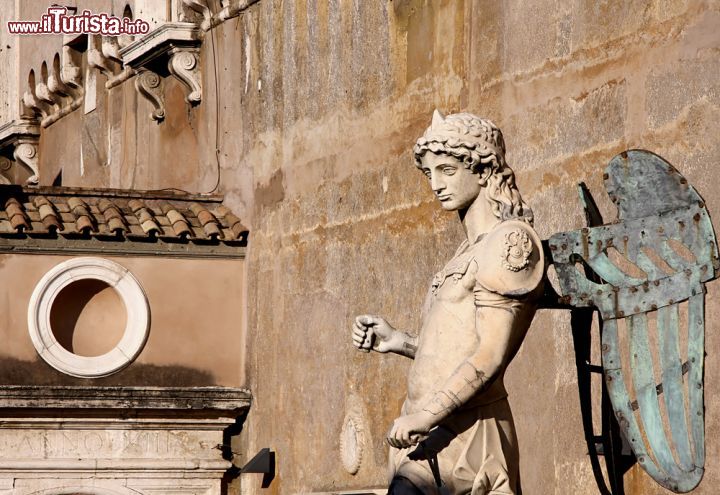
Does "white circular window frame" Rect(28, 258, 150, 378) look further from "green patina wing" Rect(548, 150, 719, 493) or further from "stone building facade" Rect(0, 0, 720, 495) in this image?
"green patina wing" Rect(548, 150, 719, 493)

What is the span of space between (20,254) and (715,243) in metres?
8.82

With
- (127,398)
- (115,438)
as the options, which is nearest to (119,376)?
(127,398)

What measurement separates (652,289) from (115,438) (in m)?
8.46

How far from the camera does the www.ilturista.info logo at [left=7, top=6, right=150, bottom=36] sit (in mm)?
17450

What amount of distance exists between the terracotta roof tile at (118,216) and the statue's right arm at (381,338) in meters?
7.89

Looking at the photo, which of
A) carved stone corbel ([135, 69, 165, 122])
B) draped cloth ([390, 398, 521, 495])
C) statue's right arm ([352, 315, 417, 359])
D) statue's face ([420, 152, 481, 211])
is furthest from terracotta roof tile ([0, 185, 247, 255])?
draped cloth ([390, 398, 521, 495])

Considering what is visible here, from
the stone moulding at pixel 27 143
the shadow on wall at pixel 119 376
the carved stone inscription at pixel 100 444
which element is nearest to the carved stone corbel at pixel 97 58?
the stone moulding at pixel 27 143

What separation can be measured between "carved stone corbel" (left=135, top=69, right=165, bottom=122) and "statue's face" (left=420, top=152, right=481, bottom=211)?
34.5 feet

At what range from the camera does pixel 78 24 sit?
19047mm

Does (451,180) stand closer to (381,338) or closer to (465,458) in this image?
(381,338)

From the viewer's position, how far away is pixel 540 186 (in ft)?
31.4

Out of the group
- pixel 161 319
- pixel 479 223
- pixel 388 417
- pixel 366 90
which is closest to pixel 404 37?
pixel 366 90

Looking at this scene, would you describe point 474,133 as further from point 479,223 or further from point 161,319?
point 161,319

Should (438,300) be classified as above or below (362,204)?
below
